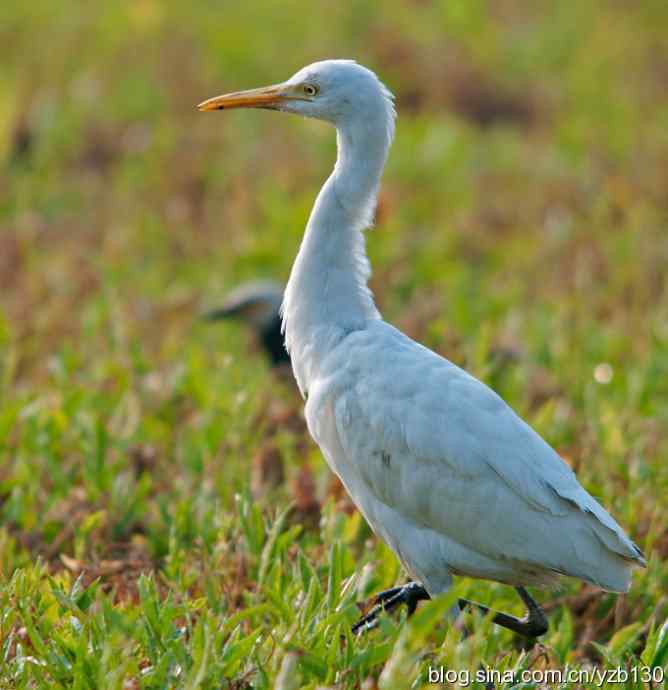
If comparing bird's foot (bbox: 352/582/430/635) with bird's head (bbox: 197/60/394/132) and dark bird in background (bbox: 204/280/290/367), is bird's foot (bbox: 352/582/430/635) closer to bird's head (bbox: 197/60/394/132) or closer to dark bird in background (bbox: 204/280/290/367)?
bird's head (bbox: 197/60/394/132)

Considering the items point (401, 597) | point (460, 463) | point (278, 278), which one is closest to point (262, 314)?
point (278, 278)

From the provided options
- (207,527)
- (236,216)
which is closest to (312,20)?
(236,216)

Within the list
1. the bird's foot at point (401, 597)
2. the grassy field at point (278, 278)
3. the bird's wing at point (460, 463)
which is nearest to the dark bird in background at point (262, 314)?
the grassy field at point (278, 278)

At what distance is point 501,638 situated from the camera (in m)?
4.18

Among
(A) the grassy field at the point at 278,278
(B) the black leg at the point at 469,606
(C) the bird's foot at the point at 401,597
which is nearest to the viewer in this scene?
(A) the grassy field at the point at 278,278

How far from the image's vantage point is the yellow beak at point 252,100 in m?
4.13

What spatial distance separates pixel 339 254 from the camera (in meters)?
4.12

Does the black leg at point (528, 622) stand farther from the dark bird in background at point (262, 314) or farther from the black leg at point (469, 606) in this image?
the dark bird in background at point (262, 314)

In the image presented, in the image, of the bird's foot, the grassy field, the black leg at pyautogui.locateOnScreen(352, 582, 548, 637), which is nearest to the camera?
the grassy field

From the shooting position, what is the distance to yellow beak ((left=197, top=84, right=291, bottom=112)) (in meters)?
4.13

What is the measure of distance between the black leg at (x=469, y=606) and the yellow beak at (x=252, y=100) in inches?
64.8

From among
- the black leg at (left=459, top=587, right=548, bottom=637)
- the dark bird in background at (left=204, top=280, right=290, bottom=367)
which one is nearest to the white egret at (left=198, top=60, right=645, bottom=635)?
the black leg at (left=459, top=587, right=548, bottom=637)

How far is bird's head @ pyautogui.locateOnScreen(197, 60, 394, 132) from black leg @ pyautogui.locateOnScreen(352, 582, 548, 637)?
1.53 metres

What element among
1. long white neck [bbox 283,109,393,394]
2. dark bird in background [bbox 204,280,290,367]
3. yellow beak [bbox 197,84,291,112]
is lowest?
dark bird in background [bbox 204,280,290,367]
